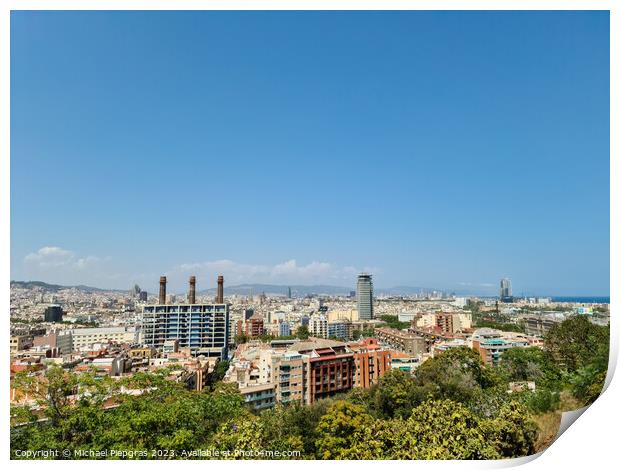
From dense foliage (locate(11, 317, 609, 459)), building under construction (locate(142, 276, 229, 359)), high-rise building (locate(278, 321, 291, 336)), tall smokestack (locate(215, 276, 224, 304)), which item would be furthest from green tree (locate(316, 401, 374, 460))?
high-rise building (locate(278, 321, 291, 336))

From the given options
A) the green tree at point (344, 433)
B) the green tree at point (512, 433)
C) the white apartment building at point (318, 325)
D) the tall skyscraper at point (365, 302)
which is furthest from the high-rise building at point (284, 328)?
the green tree at point (512, 433)

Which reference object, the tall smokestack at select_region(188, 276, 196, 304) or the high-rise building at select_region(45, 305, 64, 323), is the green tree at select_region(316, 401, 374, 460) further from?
the tall smokestack at select_region(188, 276, 196, 304)

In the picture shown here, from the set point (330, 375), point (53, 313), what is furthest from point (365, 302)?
point (53, 313)
